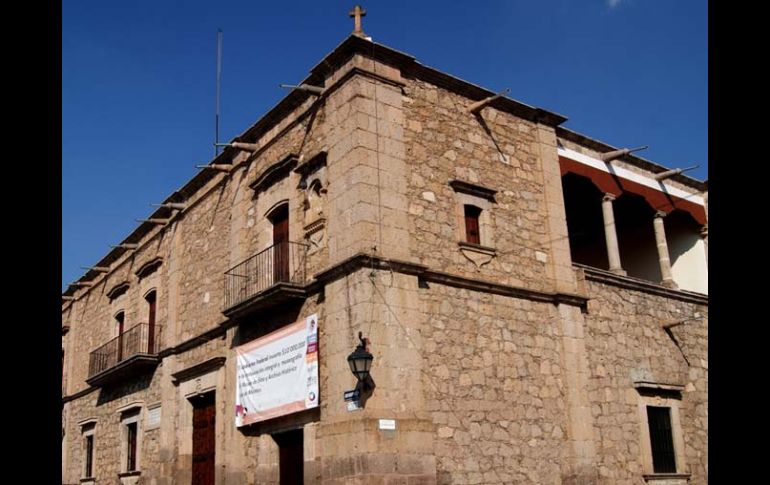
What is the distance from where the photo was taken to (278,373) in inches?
490

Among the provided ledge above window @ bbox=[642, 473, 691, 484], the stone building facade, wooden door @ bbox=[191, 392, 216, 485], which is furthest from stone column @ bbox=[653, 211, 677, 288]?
wooden door @ bbox=[191, 392, 216, 485]

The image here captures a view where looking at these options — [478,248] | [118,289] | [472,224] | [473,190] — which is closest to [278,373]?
[478,248]

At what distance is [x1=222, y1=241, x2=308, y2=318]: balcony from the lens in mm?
12180

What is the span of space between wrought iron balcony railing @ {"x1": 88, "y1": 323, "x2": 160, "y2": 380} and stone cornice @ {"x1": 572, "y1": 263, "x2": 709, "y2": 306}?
10129 millimetres

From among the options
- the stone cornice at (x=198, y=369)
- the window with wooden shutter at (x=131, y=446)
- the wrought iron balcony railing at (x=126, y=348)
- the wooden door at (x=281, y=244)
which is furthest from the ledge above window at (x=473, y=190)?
the window with wooden shutter at (x=131, y=446)

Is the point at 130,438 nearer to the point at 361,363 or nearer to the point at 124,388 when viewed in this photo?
the point at 124,388

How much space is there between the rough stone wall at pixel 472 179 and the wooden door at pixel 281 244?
2459mm

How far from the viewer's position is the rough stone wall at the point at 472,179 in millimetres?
12203

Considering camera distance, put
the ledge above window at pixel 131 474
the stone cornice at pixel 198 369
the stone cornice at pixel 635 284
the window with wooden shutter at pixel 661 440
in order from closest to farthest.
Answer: the window with wooden shutter at pixel 661 440
the stone cornice at pixel 635 284
the stone cornice at pixel 198 369
the ledge above window at pixel 131 474

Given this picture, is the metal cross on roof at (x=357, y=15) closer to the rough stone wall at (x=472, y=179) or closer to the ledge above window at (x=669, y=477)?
the rough stone wall at (x=472, y=179)

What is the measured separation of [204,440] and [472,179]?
7.63 m
